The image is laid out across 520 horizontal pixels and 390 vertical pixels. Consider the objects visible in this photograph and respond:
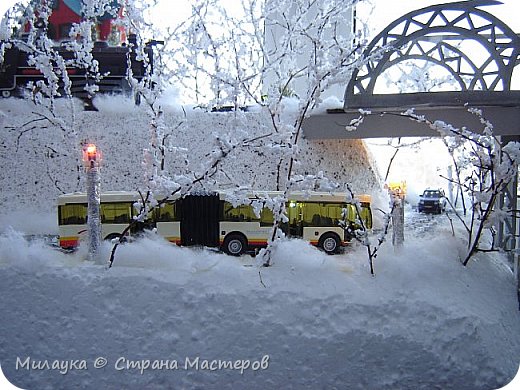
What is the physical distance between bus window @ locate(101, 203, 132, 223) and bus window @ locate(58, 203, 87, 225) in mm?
103

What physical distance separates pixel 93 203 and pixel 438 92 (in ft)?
5.64

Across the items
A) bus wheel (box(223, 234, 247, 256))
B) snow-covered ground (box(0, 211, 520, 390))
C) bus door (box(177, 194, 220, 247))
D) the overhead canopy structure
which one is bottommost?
snow-covered ground (box(0, 211, 520, 390))

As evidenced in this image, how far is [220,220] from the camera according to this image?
6.98 ft

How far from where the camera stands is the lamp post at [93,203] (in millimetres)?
2016

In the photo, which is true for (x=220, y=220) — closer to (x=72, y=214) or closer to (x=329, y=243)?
(x=329, y=243)

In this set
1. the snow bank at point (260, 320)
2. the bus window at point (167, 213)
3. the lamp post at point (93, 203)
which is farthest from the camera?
the bus window at point (167, 213)

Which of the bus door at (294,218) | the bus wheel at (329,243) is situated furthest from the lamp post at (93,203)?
the bus wheel at (329,243)

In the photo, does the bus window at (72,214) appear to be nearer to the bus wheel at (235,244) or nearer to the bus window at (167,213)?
the bus window at (167,213)

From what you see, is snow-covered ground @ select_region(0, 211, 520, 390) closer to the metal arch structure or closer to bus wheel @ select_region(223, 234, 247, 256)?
bus wheel @ select_region(223, 234, 247, 256)

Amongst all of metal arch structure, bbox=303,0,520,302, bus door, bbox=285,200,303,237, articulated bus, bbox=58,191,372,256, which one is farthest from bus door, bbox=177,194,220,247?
metal arch structure, bbox=303,0,520,302

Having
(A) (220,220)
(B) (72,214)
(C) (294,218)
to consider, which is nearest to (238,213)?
(A) (220,220)

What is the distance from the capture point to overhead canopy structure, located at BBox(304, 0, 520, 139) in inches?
81.2

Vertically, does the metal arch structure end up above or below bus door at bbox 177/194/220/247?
above

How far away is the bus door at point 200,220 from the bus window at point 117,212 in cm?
27
